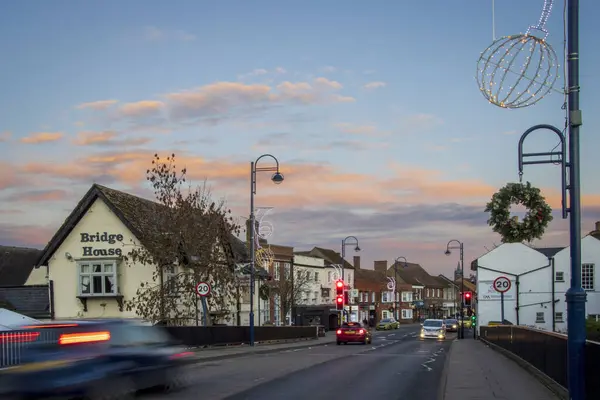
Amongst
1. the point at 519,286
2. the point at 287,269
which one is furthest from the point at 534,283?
the point at 287,269

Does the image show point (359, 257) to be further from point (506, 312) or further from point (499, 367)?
point (499, 367)

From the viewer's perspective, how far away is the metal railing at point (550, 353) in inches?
439

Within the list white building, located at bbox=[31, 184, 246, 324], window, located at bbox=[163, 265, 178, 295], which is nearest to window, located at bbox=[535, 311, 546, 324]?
white building, located at bbox=[31, 184, 246, 324]

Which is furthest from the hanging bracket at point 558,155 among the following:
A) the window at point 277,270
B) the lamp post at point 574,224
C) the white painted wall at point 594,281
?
the window at point 277,270

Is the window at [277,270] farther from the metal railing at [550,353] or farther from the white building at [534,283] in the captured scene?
the metal railing at [550,353]

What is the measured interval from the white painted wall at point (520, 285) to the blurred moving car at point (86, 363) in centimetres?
5198

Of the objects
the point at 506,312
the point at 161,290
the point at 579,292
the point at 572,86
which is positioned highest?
the point at 572,86

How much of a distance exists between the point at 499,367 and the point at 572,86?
47.3ft

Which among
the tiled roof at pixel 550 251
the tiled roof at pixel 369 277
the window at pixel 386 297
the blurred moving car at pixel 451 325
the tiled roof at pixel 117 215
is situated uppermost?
the tiled roof at pixel 117 215

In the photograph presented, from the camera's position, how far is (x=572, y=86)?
11.7 meters

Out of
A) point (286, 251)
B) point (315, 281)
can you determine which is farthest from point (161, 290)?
point (315, 281)

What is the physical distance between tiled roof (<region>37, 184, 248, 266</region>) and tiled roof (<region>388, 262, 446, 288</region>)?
3521 inches

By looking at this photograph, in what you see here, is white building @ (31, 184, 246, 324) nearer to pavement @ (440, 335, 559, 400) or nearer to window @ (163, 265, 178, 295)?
window @ (163, 265, 178, 295)

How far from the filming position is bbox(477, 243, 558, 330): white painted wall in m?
61.1
